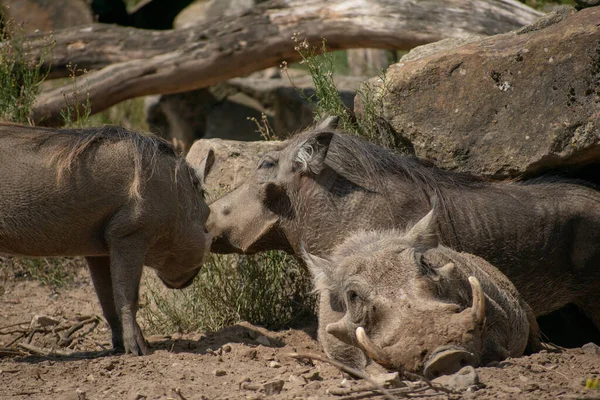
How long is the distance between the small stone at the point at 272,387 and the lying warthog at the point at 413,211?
1513 mm

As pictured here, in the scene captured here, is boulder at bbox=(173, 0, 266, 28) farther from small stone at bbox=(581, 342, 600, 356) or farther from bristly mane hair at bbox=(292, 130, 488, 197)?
small stone at bbox=(581, 342, 600, 356)

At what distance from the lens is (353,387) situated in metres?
3.74

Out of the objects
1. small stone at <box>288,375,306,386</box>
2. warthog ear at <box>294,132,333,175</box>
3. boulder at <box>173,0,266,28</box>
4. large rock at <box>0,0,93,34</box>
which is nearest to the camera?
small stone at <box>288,375,306,386</box>

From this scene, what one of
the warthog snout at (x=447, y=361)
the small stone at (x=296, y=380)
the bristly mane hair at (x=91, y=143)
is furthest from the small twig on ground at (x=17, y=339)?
the warthog snout at (x=447, y=361)

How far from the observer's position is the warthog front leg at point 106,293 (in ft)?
16.9

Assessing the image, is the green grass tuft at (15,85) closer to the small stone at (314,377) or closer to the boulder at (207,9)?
the small stone at (314,377)

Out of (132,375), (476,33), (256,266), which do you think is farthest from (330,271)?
(476,33)

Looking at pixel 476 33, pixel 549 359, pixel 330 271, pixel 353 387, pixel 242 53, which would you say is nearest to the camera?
pixel 353 387

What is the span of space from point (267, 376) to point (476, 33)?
15.4ft

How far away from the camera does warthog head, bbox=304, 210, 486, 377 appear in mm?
3670

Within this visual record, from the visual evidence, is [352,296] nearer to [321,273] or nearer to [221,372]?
[321,273]

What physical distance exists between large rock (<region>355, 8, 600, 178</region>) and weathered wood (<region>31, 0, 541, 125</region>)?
2.31 metres

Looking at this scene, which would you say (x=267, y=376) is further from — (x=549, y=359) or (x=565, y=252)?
(x=565, y=252)

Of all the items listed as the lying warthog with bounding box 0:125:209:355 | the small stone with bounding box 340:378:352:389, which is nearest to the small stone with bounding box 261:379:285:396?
the small stone with bounding box 340:378:352:389
